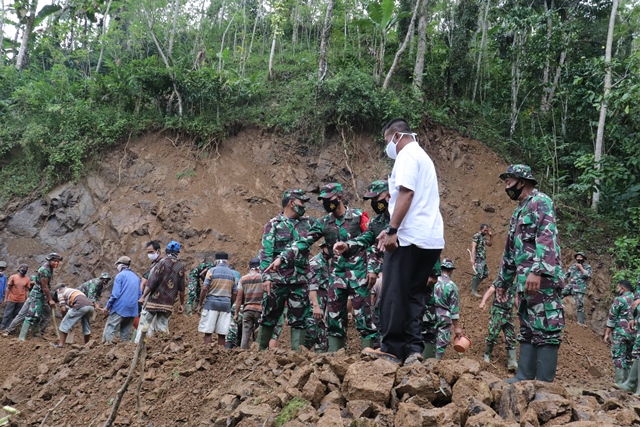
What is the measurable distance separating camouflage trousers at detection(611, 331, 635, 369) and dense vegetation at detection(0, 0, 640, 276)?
6178 millimetres

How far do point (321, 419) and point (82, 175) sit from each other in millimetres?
16198

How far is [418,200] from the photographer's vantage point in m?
4.27

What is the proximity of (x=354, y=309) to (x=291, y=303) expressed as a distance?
93cm

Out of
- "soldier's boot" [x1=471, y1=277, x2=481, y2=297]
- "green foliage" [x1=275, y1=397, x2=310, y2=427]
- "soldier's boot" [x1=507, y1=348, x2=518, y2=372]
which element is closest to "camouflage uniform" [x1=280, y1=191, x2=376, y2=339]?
"green foliage" [x1=275, y1=397, x2=310, y2=427]

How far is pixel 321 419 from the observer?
3180mm

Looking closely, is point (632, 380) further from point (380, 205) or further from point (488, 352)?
point (380, 205)

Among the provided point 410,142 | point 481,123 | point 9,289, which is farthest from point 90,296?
point 481,123

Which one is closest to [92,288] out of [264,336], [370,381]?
[264,336]

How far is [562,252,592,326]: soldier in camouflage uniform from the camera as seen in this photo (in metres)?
13.2

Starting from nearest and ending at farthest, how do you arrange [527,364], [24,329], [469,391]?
[469,391], [527,364], [24,329]

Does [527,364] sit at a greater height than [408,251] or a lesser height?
lesser

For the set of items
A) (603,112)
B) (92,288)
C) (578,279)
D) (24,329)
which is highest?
(603,112)

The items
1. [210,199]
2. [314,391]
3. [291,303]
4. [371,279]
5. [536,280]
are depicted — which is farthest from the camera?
[210,199]

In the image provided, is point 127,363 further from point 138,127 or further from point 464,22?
point 464,22
